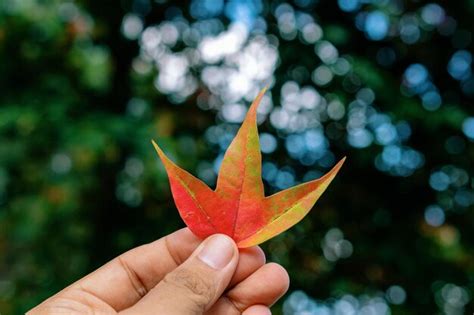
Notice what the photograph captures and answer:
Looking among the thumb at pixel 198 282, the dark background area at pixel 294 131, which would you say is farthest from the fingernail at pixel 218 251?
the dark background area at pixel 294 131

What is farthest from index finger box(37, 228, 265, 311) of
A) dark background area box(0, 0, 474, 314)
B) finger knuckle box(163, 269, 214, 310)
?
dark background area box(0, 0, 474, 314)

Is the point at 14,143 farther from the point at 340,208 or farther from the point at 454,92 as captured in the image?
the point at 454,92

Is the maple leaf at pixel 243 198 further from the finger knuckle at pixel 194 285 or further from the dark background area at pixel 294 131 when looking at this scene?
the dark background area at pixel 294 131

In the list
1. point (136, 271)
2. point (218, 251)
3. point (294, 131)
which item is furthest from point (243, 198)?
point (294, 131)

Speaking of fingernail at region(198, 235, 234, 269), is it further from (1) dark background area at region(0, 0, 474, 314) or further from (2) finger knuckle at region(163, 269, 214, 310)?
(1) dark background area at region(0, 0, 474, 314)

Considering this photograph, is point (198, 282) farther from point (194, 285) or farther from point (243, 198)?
point (243, 198)

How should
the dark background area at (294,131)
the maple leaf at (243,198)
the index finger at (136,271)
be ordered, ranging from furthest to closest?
the dark background area at (294,131) < the index finger at (136,271) < the maple leaf at (243,198)
